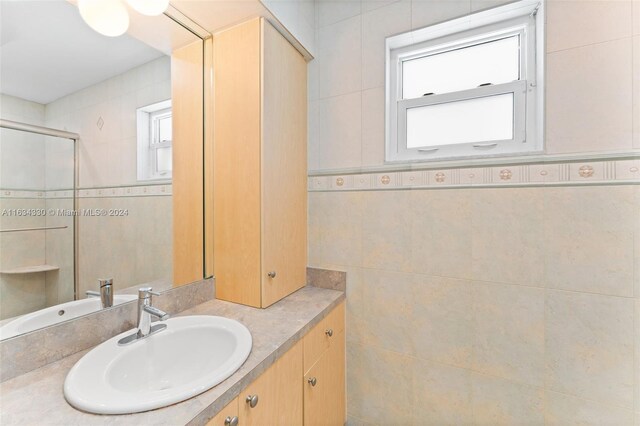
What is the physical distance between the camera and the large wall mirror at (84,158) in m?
0.77

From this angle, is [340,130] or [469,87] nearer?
[469,87]

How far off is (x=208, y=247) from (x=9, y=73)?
85cm

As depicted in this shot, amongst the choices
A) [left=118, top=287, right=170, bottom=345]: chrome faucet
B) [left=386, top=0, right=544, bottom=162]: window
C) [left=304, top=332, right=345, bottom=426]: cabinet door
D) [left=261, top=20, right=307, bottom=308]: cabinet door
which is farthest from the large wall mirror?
[left=386, top=0, right=544, bottom=162]: window

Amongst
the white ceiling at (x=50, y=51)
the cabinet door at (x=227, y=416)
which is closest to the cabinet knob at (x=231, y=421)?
the cabinet door at (x=227, y=416)

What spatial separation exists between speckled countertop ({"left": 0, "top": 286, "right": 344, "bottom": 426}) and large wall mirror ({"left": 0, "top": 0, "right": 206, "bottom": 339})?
0.15 metres

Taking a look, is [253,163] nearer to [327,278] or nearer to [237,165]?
[237,165]

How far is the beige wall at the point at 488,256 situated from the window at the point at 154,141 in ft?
2.32

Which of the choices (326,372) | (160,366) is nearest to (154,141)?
(160,366)

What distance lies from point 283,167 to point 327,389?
1.05 meters

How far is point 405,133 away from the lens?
54.7 inches

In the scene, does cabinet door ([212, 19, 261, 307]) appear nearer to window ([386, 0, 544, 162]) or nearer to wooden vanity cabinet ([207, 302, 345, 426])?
wooden vanity cabinet ([207, 302, 345, 426])

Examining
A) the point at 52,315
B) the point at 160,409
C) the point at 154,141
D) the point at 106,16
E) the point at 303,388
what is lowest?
the point at 303,388

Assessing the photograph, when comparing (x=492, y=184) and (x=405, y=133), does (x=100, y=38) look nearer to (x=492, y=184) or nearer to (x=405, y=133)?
(x=405, y=133)

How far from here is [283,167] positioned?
1.33 meters
